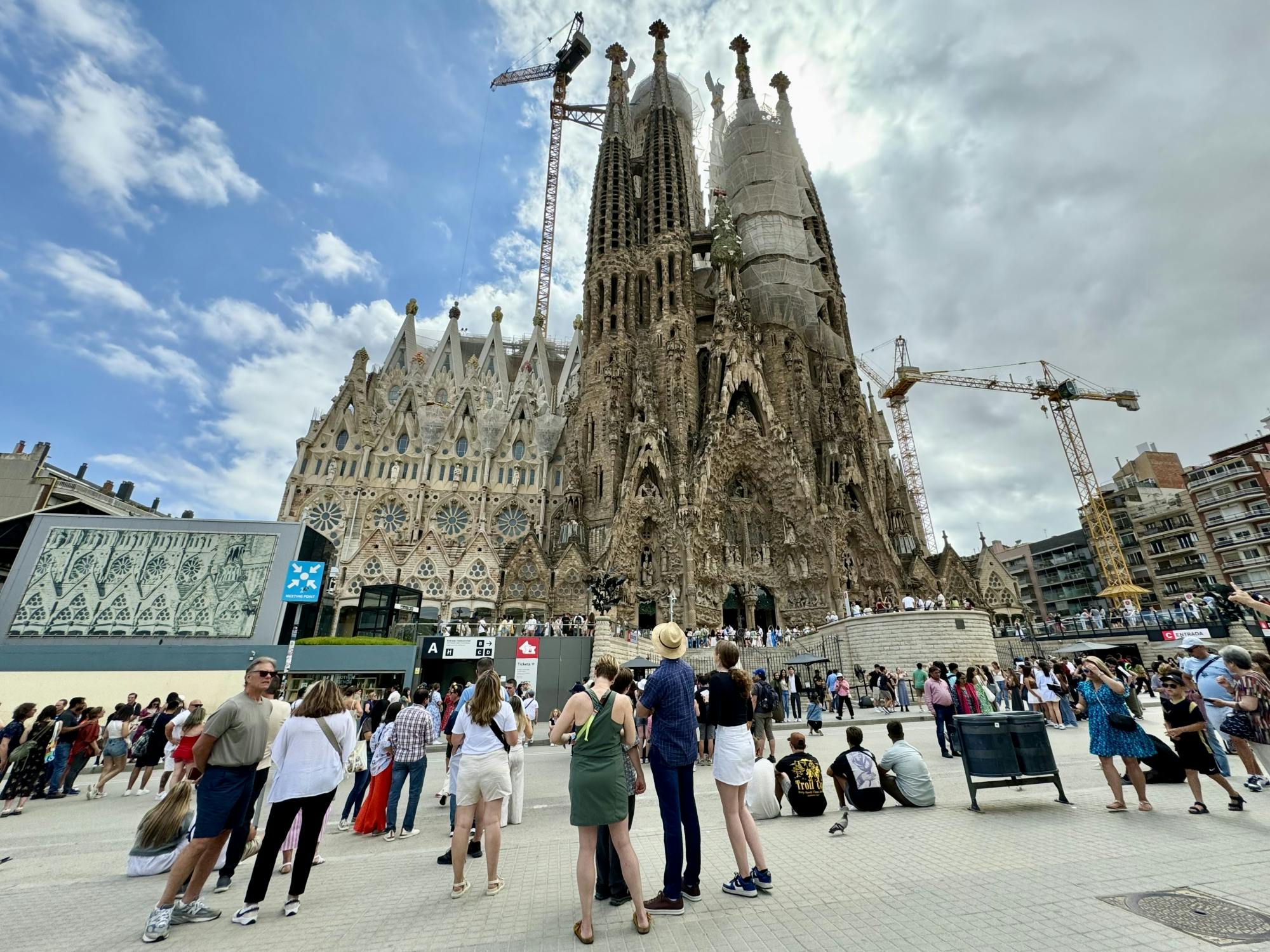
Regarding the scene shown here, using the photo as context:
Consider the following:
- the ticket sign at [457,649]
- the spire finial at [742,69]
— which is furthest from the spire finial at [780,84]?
the ticket sign at [457,649]

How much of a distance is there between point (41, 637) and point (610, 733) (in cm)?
2643

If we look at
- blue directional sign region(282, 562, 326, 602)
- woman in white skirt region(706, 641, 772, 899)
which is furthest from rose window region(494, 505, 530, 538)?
woman in white skirt region(706, 641, 772, 899)

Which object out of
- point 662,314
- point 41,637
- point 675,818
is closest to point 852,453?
point 662,314

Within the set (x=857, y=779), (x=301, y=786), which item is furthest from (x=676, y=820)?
(x=857, y=779)

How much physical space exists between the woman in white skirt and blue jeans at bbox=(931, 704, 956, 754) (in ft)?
23.9

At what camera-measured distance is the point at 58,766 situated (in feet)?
33.0

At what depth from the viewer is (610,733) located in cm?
363

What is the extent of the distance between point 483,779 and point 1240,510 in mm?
67996

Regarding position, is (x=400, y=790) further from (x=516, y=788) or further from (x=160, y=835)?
(x=160, y=835)

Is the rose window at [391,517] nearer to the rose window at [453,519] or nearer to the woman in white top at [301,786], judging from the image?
the rose window at [453,519]

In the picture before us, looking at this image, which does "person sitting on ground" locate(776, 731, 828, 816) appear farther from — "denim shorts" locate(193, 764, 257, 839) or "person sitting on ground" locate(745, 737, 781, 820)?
"denim shorts" locate(193, 764, 257, 839)

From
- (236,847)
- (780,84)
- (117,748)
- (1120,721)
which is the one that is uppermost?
(780,84)

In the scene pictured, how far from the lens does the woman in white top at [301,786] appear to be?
3.96m

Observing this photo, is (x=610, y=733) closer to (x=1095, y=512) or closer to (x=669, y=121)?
(x=669, y=121)
